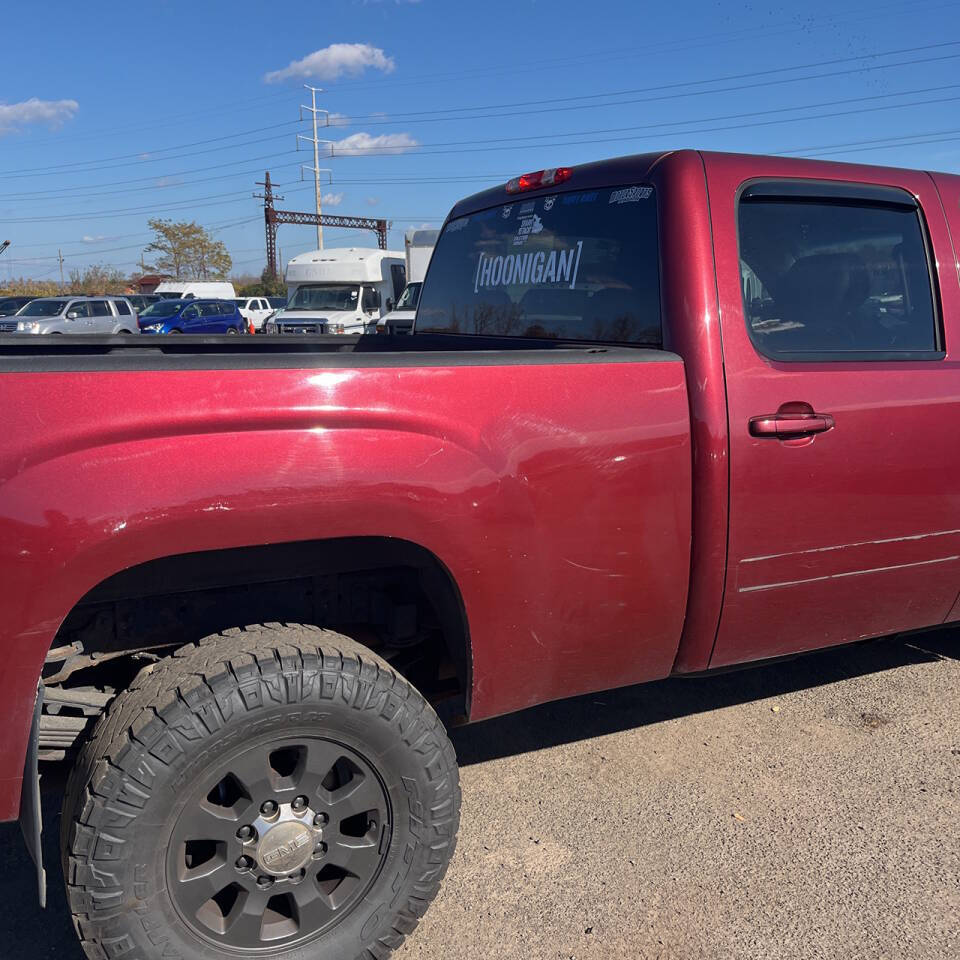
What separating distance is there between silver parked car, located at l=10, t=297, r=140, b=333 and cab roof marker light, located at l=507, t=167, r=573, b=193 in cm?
2468

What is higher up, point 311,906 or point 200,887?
point 200,887

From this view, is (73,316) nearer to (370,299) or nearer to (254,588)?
(370,299)

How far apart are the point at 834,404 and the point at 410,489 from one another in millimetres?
1386

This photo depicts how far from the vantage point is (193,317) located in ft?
99.9

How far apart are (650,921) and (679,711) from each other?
1.29 meters

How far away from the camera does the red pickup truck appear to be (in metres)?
1.94

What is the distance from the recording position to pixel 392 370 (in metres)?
2.15

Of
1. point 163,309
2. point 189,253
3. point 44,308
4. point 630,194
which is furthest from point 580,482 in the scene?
point 189,253

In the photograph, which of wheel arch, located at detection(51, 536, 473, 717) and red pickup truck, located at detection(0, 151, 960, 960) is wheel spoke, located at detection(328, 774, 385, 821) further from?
wheel arch, located at detection(51, 536, 473, 717)

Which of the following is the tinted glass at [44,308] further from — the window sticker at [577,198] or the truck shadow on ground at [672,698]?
the window sticker at [577,198]

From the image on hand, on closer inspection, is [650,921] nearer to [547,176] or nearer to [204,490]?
[204,490]

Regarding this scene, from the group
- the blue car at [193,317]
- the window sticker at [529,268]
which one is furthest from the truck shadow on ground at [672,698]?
the blue car at [193,317]

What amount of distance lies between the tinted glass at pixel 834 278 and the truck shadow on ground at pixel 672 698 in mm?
1153

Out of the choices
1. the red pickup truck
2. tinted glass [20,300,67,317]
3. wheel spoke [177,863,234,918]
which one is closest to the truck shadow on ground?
the red pickup truck
